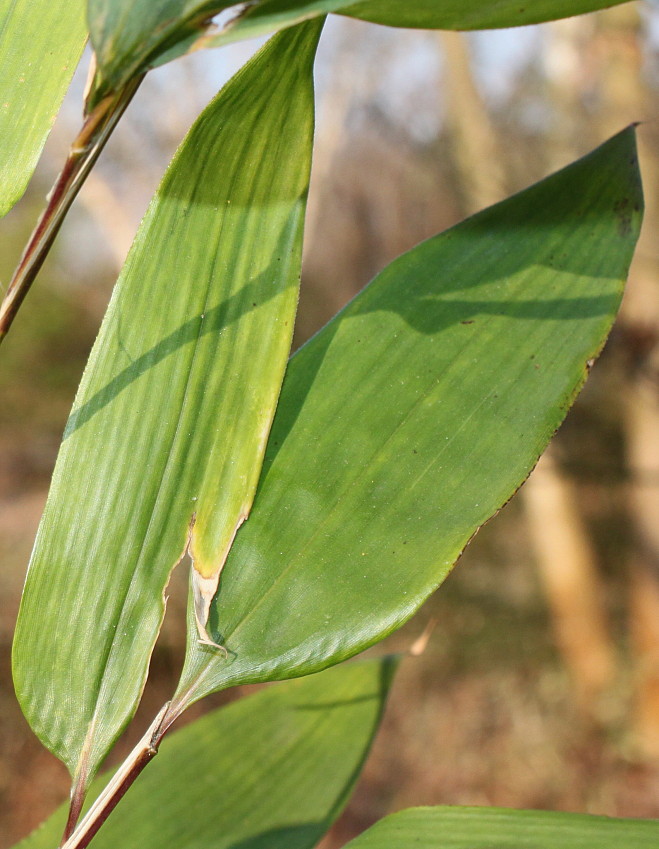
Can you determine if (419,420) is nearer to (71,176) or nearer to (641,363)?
(71,176)

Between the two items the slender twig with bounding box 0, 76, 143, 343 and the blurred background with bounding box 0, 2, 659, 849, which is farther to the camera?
the blurred background with bounding box 0, 2, 659, 849

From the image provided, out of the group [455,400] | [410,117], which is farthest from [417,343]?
[410,117]

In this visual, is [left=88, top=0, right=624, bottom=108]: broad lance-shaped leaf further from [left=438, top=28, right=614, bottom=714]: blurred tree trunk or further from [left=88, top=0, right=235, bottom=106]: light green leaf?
[left=438, top=28, right=614, bottom=714]: blurred tree trunk

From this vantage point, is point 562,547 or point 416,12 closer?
point 416,12

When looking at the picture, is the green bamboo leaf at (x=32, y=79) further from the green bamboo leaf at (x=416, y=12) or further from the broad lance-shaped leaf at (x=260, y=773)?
the broad lance-shaped leaf at (x=260, y=773)

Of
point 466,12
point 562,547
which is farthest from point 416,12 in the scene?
point 562,547

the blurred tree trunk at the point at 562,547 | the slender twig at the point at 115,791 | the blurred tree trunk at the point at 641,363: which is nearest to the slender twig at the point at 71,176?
the slender twig at the point at 115,791

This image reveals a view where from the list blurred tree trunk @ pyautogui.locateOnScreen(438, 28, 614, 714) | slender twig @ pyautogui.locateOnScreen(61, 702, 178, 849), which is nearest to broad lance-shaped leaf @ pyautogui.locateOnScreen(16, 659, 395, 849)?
slender twig @ pyautogui.locateOnScreen(61, 702, 178, 849)
